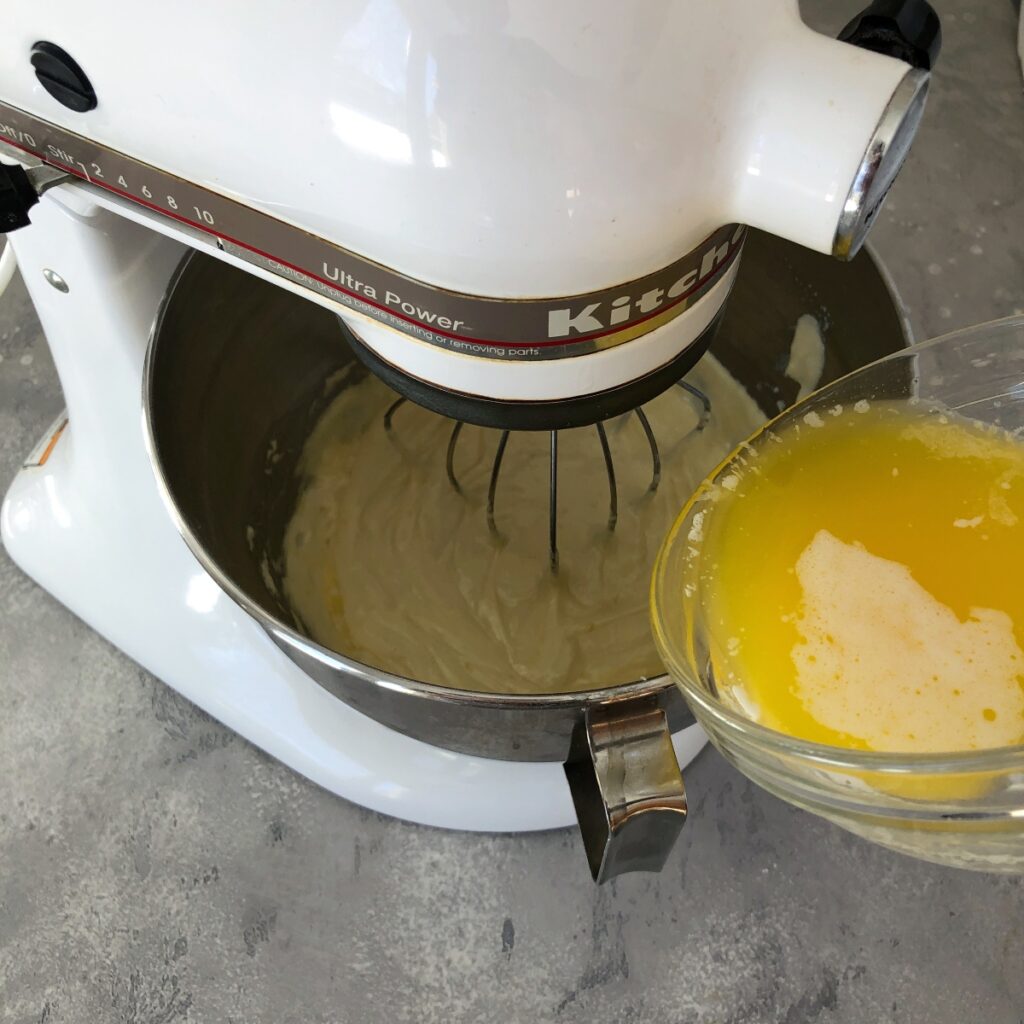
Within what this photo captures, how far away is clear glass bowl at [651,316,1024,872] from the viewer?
0.29 m

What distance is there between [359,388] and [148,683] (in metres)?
0.27

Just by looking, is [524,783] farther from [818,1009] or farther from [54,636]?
[54,636]

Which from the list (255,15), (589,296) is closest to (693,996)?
(589,296)

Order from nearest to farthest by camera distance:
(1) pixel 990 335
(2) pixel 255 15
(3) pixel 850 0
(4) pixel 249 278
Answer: (2) pixel 255 15 → (1) pixel 990 335 → (4) pixel 249 278 → (3) pixel 850 0

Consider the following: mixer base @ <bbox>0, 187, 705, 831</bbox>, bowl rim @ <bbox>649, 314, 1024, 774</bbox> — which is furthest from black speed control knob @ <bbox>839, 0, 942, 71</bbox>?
mixer base @ <bbox>0, 187, 705, 831</bbox>

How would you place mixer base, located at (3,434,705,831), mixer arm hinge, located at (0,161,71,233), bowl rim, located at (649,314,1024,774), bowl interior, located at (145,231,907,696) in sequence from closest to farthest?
bowl rim, located at (649,314,1024,774), mixer arm hinge, located at (0,161,71,233), bowl interior, located at (145,231,907,696), mixer base, located at (3,434,705,831)

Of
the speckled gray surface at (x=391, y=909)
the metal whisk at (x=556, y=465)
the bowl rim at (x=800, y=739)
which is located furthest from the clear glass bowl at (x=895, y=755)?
the speckled gray surface at (x=391, y=909)

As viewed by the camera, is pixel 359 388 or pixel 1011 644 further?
pixel 359 388

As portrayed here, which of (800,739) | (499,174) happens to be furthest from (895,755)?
(499,174)

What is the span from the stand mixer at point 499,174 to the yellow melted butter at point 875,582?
6cm

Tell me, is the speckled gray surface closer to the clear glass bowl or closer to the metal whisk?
the metal whisk

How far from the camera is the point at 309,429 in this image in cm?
74

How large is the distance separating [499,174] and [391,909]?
521mm

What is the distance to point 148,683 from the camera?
0.75 meters
